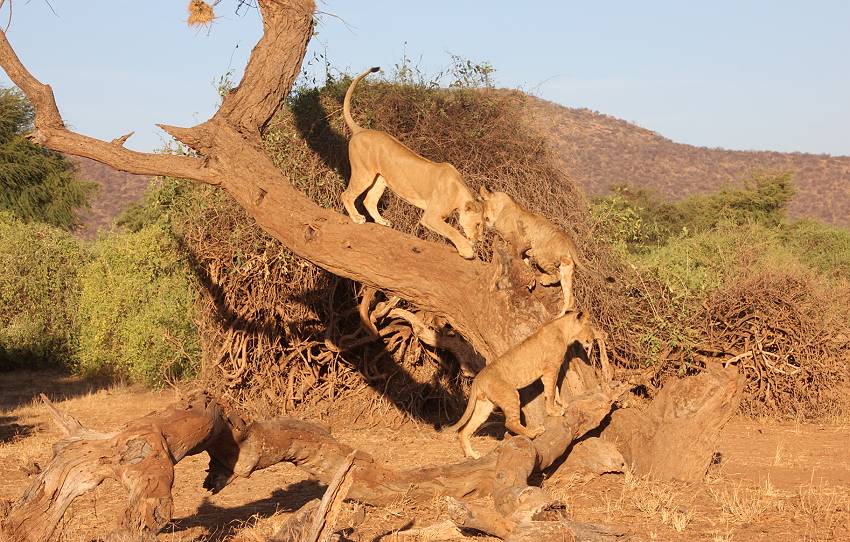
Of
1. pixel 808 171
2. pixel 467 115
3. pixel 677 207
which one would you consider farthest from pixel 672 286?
pixel 808 171

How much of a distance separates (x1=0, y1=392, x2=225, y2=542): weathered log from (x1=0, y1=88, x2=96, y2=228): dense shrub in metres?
24.7

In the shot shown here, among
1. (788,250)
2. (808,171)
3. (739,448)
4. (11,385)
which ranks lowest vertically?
(11,385)

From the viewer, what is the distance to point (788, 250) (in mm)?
22750

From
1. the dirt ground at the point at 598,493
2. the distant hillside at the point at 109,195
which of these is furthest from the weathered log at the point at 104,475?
the distant hillside at the point at 109,195

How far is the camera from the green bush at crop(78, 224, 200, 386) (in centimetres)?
1859

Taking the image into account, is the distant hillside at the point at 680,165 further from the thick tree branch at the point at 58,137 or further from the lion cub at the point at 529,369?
the thick tree branch at the point at 58,137

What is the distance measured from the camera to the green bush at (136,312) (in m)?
18.6

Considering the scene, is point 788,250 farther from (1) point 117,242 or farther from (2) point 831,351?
(1) point 117,242

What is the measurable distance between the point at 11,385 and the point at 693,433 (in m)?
15.3

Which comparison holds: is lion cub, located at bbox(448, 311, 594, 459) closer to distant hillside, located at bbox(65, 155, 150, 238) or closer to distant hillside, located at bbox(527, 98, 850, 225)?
distant hillside, located at bbox(527, 98, 850, 225)

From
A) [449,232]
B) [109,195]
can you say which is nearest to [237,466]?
[449,232]

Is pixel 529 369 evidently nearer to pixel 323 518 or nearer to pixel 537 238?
pixel 537 238

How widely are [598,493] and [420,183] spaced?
10.8ft

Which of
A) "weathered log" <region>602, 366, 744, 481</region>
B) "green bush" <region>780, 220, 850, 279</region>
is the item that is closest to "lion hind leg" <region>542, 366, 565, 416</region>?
"weathered log" <region>602, 366, 744, 481</region>
